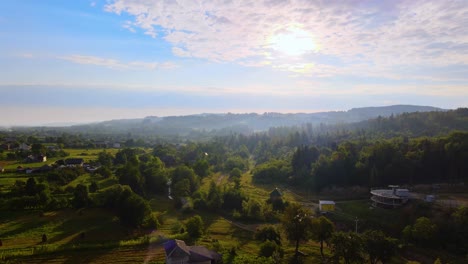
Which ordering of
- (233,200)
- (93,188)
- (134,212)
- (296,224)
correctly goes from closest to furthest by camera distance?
(296,224)
(134,212)
(233,200)
(93,188)

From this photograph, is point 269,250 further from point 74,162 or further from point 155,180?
point 74,162

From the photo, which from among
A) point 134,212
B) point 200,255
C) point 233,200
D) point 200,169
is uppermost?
point 200,169

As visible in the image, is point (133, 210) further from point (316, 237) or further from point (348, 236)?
point (348, 236)

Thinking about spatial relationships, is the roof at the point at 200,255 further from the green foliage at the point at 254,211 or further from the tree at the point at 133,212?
the green foliage at the point at 254,211

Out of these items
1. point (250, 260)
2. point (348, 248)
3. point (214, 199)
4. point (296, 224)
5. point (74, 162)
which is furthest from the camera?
point (74, 162)

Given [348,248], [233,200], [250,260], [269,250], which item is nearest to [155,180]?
[233,200]

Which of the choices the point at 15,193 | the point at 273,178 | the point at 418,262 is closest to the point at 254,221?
the point at 418,262

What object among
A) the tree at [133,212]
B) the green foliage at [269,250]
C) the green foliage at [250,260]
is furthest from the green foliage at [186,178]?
the green foliage at [269,250]

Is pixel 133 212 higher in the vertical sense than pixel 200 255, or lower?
higher
